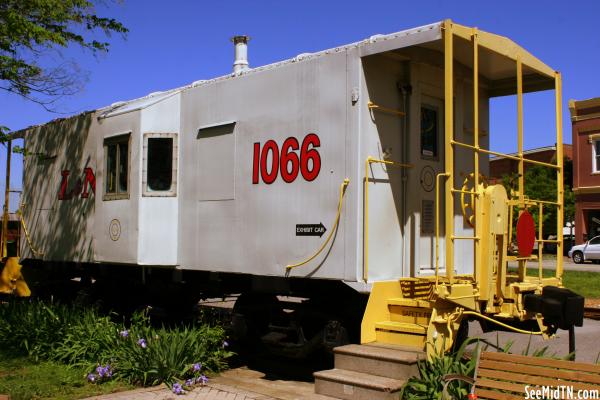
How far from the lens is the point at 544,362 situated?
16.8 ft

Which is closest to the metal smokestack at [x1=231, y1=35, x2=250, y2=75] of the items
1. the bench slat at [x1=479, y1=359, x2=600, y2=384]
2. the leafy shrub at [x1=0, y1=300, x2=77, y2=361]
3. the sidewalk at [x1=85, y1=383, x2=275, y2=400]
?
the leafy shrub at [x1=0, y1=300, x2=77, y2=361]

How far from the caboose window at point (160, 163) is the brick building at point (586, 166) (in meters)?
30.6

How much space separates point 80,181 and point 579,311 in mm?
7685

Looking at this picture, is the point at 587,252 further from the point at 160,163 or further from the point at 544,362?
the point at 544,362

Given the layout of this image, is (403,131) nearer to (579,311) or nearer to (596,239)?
(579,311)

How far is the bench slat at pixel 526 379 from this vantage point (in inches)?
190

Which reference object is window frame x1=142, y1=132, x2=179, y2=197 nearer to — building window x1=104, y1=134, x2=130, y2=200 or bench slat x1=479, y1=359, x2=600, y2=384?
building window x1=104, y1=134, x2=130, y2=200

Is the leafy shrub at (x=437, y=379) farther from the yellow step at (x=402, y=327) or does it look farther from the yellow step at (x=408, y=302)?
the yellow step at (x=408, y=302)

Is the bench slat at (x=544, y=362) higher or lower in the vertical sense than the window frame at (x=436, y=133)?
lower

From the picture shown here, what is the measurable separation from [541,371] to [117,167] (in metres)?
6.50

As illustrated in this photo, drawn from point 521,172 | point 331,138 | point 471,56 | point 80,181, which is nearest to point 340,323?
point 331,138

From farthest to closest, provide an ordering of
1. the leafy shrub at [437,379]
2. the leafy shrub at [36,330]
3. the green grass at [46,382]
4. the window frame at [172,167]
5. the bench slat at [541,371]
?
the window frame at [172,167]
the leafy shrub at [36,330]
the green grass at [46,382]
the leafy shrub at [437,379]
the bench slat at [541,371]

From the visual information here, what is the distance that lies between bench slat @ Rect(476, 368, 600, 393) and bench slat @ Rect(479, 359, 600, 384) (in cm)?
3

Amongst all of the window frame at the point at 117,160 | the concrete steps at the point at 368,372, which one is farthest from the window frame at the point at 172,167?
the concrete steps at the point at 368,372
